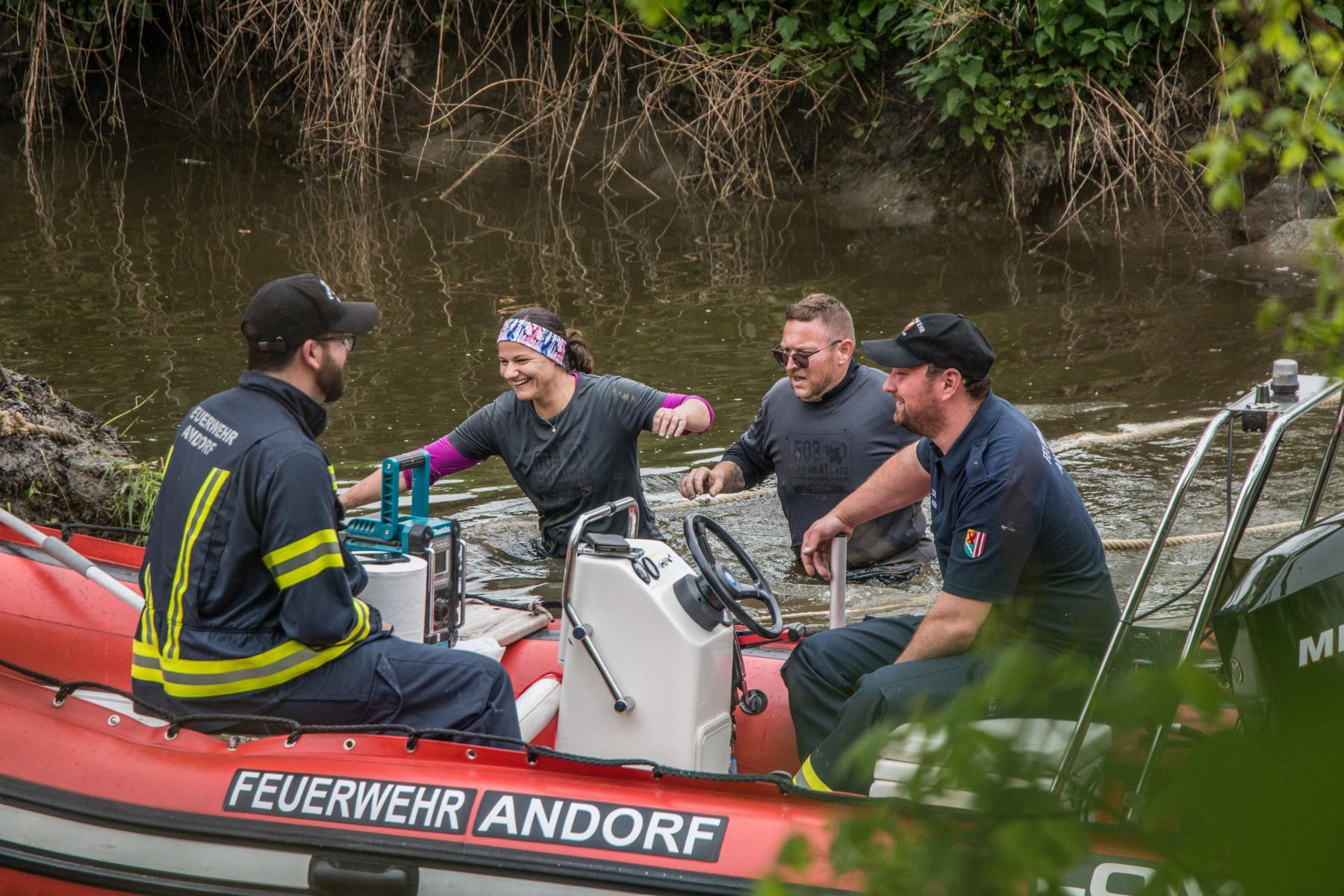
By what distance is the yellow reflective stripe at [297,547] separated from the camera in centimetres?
309

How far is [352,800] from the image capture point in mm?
3312

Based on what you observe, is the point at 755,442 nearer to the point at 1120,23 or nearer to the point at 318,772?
the point at 318,772

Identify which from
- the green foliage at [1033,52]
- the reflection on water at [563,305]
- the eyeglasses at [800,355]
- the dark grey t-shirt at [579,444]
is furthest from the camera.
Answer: the green foliage at [1033,52]

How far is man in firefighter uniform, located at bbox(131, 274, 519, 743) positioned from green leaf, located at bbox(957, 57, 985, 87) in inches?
382

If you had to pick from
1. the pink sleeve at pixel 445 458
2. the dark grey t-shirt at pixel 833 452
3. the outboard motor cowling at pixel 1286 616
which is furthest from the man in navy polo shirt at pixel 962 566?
the pink sleeve at pixel 445 458

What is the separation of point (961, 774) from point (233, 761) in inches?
110

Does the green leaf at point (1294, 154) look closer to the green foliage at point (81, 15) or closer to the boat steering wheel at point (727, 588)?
the boat steering wheel at point (727, 588)

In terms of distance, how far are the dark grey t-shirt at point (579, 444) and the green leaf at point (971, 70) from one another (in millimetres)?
7815

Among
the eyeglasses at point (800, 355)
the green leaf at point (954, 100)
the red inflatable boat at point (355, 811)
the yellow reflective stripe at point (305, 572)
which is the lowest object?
the red inflatable boat at point (355, 811)

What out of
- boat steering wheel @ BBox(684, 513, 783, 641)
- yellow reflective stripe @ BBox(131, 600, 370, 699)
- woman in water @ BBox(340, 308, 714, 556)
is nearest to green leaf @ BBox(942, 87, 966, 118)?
woman in water @ BBox(340, 308, 714, 556)

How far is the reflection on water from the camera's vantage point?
7.35 metres

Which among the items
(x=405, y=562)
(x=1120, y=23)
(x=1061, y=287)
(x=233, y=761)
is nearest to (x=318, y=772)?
(x=233, y=761)

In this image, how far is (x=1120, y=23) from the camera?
1195 centimetres

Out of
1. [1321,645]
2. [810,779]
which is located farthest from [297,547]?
[1321,645]
